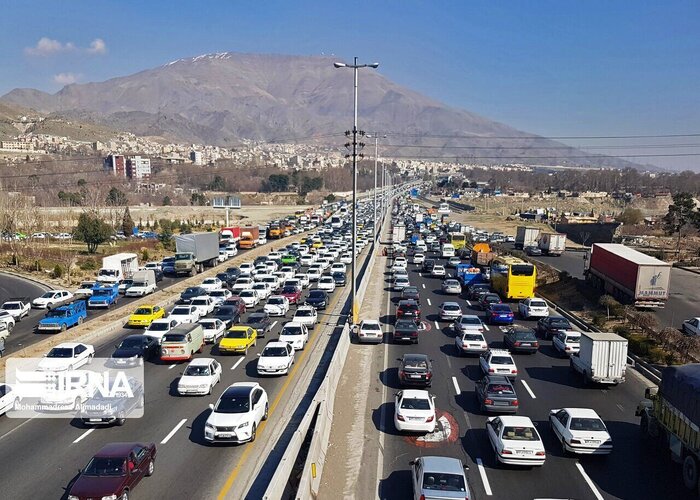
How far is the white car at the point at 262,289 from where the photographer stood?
134ft

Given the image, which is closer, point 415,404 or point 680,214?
point 415,404

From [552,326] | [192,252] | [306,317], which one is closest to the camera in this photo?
[552,326]

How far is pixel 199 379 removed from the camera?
2041cm

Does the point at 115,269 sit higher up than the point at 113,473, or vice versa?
the point at 113,473

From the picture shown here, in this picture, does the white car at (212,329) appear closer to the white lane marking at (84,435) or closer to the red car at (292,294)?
the red car at (292,294)

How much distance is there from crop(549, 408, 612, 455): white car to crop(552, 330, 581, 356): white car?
10.5 m

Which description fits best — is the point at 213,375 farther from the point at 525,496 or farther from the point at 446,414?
the point at 525,496

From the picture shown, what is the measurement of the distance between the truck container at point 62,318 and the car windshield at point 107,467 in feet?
68.3

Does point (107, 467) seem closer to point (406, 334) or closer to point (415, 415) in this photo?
point (415, 415)

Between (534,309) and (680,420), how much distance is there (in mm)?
A: 20479

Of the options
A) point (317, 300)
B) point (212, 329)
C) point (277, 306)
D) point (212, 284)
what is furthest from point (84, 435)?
point (212, 284)

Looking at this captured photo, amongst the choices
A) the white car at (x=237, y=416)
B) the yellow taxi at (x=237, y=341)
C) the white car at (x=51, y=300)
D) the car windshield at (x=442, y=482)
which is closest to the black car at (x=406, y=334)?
the yellow taxi at (x=237, y=341)

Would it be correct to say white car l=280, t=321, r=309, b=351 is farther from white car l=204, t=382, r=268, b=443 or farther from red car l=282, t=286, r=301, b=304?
red car l=282, t=286, r=301, b=304

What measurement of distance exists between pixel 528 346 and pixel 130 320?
22083 millimetres
